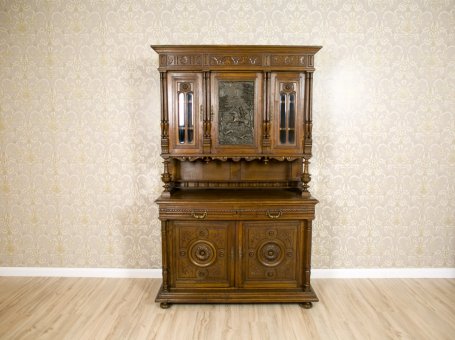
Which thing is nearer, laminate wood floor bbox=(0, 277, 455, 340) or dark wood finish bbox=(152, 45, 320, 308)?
laminate wood floor bbox=(0, 277, 455, 340)

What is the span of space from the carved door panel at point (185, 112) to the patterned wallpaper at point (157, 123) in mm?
502

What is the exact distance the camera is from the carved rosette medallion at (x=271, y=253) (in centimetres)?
277

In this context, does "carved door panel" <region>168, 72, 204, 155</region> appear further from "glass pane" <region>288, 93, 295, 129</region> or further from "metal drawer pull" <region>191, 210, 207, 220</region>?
"glass pane" <region>288, 93, 295, 129</region>

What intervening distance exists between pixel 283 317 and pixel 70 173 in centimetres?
232

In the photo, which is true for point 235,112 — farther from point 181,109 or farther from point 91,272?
point 91,272

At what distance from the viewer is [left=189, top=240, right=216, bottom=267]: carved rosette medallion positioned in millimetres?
2768

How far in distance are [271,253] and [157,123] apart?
5.16 ft

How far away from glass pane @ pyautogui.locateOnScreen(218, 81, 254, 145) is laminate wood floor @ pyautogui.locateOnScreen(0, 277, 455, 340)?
138 cm

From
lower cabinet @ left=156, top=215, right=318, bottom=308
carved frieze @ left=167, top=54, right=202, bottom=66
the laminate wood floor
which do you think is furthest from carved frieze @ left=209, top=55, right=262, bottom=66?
the laminate wood floor

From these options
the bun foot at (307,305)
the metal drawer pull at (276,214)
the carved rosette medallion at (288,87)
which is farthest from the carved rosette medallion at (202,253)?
the carved rosette medallion at (288,87)

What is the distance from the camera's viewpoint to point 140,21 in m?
3.13

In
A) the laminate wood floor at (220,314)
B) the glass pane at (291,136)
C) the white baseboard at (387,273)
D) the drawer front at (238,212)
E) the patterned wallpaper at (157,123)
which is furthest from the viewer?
the white baseboard at (387,273)

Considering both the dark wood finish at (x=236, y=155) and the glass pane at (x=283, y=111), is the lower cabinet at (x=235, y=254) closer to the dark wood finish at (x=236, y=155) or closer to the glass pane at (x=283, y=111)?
the dark wood finish at (x=236, y=155)

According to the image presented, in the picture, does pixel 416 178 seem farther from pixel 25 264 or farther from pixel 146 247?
pixel 25 264
